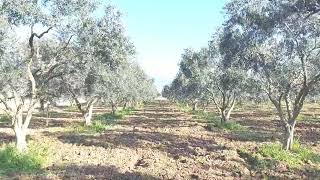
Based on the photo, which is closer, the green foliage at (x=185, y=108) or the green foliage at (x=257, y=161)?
the green foliage at (x=257, y=161)

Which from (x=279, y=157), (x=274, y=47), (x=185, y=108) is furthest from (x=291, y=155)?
(x=185, y=108)

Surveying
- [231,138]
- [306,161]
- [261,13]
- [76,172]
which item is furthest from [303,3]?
[231,138]

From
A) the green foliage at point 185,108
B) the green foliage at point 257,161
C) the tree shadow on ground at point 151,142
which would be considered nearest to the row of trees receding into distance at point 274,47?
the green foliage at point 257,161

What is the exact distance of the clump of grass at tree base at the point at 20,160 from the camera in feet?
71.9

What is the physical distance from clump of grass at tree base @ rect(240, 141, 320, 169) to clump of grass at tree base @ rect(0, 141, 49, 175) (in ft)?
35.8

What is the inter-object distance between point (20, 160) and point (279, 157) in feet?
44.1

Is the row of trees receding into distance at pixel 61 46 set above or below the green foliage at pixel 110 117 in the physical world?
above

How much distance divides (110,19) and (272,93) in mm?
12444

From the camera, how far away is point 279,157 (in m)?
25.7

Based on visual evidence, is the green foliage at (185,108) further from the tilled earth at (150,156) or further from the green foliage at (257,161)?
the green foliage at (257,161)

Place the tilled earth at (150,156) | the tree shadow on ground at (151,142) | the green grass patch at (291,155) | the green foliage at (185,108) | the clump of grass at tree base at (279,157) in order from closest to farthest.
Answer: the tilled earth at (150,156) → the clump of grass at tree base at (279,157) → the green grass patch at (291,155) → the tree shadow on ground at (151,142) → the green foliage at (185,108)

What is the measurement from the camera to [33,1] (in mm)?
22922

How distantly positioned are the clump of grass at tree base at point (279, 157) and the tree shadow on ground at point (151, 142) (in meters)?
3.22

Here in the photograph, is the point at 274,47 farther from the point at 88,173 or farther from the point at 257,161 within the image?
the point at 88,173
